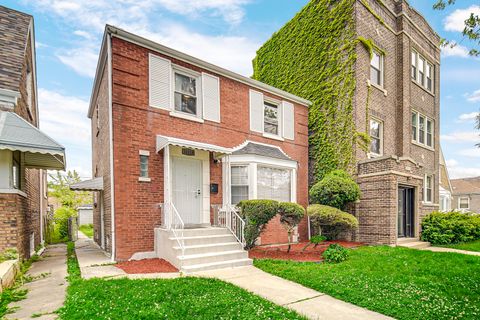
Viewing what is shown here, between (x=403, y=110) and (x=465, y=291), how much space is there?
34.5 ft

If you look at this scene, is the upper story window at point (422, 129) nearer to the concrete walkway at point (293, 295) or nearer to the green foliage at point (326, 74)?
the green foliage at point (326, 74)

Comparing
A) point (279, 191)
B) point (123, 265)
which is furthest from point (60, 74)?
point (279, 191)

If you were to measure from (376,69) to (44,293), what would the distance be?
1424 centimetres

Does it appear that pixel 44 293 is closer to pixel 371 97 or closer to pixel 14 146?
pixel 14 146

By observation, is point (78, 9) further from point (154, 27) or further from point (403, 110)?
point (403, 110)

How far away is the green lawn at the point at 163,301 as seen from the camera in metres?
3.79

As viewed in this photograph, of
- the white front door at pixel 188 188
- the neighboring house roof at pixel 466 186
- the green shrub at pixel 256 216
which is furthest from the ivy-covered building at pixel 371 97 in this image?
the neighboring house roof at pixel 466 186

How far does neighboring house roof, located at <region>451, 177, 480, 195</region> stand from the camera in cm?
3170

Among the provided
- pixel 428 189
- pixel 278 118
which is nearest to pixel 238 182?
pixel 278 118

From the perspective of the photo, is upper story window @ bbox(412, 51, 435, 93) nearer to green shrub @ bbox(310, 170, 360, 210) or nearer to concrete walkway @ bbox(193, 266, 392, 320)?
green shrub @ bbox(310, 170, 360, 210)

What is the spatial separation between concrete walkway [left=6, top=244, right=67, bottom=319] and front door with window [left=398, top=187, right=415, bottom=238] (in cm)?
1153

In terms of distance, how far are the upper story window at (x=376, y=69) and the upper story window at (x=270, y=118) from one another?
4.93 metres

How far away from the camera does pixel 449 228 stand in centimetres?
1091

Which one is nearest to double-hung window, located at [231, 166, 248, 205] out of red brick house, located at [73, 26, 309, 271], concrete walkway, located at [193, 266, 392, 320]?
red brick house, located at [73, 26, 309, 271]
